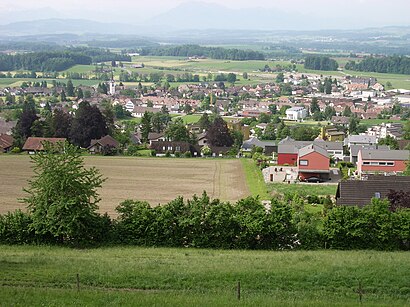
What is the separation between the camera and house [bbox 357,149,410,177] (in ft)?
97.1

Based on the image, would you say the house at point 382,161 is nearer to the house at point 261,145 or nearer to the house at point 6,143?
the house at point 261,145

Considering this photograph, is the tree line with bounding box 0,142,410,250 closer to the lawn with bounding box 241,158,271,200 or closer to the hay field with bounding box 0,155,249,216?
the hay field with bounding box 0,155,249,216

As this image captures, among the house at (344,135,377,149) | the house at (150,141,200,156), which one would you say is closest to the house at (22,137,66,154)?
the house at (150,141,200,156)

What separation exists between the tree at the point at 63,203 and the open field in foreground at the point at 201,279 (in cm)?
132

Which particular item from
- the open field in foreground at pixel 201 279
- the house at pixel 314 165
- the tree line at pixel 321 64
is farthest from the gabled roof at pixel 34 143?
the tree line at pixel 321 64

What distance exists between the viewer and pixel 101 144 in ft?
121

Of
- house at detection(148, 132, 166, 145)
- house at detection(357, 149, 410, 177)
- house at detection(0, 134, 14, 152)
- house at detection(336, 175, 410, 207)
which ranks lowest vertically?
house at detection(148, 132, 166, 145)

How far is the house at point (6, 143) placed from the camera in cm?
3672

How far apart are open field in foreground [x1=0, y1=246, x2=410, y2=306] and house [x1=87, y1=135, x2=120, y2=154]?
76.7 ft

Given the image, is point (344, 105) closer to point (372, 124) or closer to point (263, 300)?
point (372, 124)

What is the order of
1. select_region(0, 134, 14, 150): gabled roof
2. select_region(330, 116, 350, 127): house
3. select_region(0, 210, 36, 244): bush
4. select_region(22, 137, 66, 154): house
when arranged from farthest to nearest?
select_region(330, 116, 350, 127): house
select_region(0, 134, 14, 150): gabled roof
select_region(22, 137, 66, 154): house
select_region(0, 210, 36, 244): bush

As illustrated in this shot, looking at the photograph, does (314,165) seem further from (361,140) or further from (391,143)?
(361,140)

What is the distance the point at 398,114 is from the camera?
62438 millimetres

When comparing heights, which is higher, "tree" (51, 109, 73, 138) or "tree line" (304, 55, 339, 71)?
"tree line" (304, 55, 339, 71)
